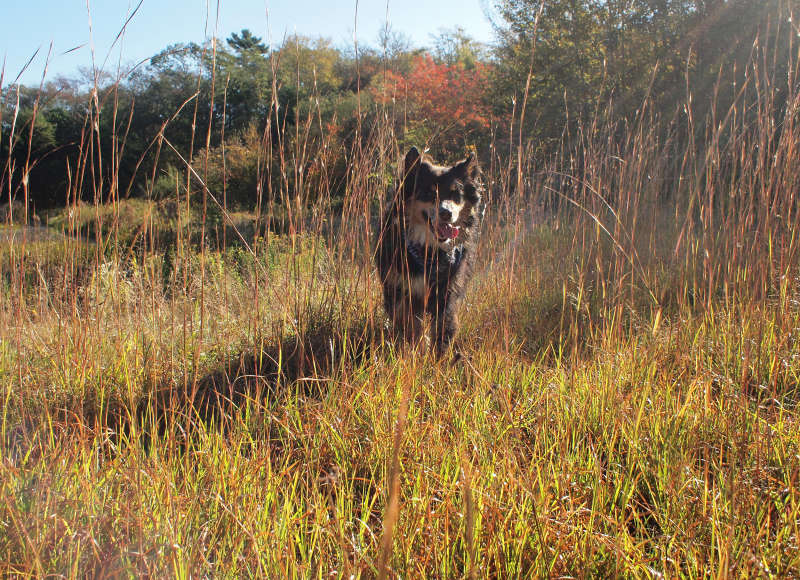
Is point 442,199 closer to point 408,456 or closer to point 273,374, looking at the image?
point 273,374

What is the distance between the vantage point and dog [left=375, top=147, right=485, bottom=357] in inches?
111

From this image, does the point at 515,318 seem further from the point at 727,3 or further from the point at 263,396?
the point at 727,3

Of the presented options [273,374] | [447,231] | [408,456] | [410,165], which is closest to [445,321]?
[447,231]

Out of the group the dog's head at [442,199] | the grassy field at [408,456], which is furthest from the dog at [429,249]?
the grassy field at [408,456]

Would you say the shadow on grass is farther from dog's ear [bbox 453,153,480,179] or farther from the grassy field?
dog's ear [bbox 453,153,480,179]

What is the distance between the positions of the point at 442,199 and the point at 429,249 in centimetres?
31

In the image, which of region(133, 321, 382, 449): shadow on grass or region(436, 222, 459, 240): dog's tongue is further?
region(436, 222, 459, 240): dog's tongue

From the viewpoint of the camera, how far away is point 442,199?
9.84ft

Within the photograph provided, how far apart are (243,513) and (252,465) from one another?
0.26m

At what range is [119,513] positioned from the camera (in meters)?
1.36

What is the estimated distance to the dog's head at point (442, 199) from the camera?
9.23ft

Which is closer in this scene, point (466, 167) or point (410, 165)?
point (410, 165)

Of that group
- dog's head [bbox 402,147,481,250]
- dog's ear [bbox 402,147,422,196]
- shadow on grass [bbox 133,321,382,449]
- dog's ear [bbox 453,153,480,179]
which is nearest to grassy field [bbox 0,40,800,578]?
shadow on grass [bbox 133,321,382,449]

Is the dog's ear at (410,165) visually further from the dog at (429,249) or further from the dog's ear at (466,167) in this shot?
the dog's ear at (466,167)
